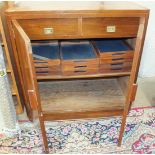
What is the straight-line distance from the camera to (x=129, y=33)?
1.21m

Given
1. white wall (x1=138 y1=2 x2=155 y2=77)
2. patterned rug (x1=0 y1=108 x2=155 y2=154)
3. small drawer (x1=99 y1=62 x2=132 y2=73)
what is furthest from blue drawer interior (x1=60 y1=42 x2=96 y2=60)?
white wall (x1=138 y1=2 x2=155 y2=77)

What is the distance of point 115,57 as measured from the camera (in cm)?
129

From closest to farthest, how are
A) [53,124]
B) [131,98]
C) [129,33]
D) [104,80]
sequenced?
[131,98]
[129,33]
[53,124]
[104,80]

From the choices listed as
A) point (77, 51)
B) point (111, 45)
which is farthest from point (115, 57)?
point (77, 51)

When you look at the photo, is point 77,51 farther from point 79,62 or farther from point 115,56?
point 115,56

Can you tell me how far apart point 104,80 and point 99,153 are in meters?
0.72

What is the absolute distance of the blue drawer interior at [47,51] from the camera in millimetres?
1345

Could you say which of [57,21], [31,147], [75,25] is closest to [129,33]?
[75,25]

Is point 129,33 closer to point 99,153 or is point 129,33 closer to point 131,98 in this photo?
point 131,98

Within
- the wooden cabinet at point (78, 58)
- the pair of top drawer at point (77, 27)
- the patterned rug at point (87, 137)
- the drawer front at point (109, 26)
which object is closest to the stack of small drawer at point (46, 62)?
the wooden cabinet at point (78, 58)

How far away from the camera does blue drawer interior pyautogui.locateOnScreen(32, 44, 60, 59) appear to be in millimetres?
1345

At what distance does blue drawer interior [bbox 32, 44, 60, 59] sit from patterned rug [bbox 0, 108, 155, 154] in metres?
0.49

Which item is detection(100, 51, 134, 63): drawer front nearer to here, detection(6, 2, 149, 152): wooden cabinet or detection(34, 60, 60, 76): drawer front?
detection(6, 2, 149, 152): wooden cabinet

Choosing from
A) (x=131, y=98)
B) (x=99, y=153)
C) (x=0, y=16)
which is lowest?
(x=99, y=153)
